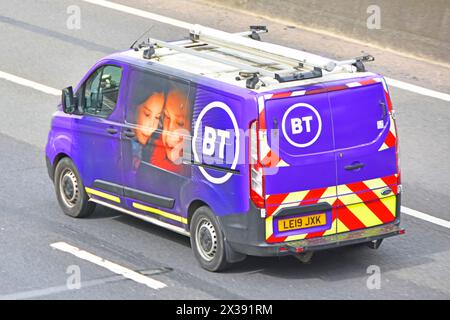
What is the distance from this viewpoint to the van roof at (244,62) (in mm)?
11258

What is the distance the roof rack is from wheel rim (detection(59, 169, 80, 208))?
1.80 m

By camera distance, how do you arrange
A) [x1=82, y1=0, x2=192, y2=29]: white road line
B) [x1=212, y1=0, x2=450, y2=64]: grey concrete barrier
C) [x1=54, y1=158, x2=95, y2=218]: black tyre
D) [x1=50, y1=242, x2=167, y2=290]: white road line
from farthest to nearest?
[x1=82, y1=0, x2=192, y2=29]: white road line
[x1=212, y1=0, x2=450, y2=64]: grey concrete barrier
[x1=54, y1=158, x2=95, y2=218]: black tyre
[x1=50, y1=242, x2=167, y2=290]: white road line

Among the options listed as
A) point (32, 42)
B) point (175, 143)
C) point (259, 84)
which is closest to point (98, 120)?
point (175, 143)

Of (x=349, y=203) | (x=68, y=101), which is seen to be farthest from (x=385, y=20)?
(x=349, y=203)

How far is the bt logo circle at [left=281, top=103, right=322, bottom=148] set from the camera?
36.3 ft

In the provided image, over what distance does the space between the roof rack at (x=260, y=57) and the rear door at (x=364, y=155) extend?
1.03 feet

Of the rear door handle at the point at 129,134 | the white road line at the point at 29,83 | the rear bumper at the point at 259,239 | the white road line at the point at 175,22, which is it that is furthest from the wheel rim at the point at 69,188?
the white road line at the point at 175,22

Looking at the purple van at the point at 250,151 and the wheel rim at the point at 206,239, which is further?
the wheel rim at the point at 206,239

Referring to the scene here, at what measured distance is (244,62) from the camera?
12.1 metres

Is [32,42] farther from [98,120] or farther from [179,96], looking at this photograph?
[179,96]

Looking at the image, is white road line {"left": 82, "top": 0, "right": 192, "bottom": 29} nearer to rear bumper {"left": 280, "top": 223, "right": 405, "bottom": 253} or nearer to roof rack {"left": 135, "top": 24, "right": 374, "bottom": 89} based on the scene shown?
roof rack {"left": 135, "top": 24, "right": 374, "bottom": 89}

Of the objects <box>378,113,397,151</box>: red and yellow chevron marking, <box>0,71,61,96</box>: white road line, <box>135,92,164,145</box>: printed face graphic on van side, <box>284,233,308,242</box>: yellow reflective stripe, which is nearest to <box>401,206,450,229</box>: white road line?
<box>378,113,397,151</box>: red and yellow chevron marking

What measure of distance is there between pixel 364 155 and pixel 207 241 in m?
1.75

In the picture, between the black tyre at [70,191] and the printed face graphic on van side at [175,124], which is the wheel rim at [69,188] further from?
the printed face graphic on van side at [175,124]
